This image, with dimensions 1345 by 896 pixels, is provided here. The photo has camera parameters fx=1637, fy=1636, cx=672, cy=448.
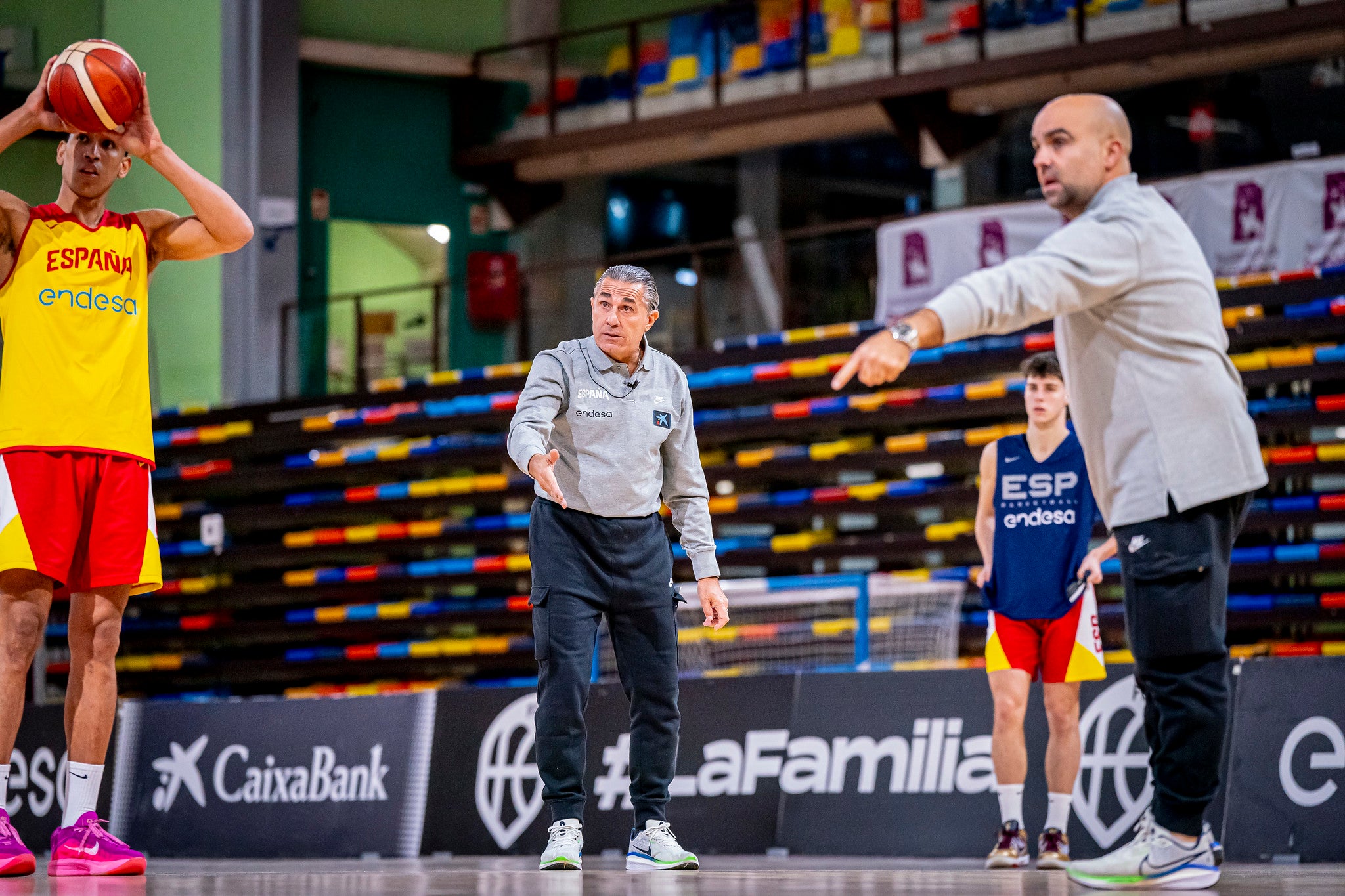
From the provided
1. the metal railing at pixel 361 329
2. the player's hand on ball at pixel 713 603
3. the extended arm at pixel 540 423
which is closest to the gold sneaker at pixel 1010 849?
the player's hand on ball at pixel 713 603

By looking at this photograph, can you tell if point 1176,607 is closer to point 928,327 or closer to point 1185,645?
point 1185,645

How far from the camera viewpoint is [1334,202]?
11.0 m

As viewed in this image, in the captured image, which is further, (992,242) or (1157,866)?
(992,242)

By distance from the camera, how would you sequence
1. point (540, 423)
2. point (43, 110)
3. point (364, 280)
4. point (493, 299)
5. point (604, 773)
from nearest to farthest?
point (43, 110) → point (540, 423) → point (604, 773) → point (493, 299) → point (364, 280)

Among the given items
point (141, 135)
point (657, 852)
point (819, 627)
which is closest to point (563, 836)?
point (657, 852)

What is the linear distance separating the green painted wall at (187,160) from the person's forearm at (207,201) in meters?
11.1

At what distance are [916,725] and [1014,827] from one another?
1.09 meters

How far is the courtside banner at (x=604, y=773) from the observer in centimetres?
725

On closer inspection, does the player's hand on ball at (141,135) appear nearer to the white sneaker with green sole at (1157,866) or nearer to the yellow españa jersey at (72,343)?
the yellow españa jersey at (72,343)

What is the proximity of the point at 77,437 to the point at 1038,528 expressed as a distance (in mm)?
3376

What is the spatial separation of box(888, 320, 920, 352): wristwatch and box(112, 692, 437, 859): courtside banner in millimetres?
5128

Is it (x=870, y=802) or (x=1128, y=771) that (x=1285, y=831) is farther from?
(x=870, y=802)

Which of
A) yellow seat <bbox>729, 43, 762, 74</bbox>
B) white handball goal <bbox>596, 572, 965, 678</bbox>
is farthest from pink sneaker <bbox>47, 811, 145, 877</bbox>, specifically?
yellow seat <bbox>729, 43, 762, 74</bbox>

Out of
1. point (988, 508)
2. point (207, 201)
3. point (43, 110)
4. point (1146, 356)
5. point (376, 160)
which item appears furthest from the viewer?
point (376, 160)
